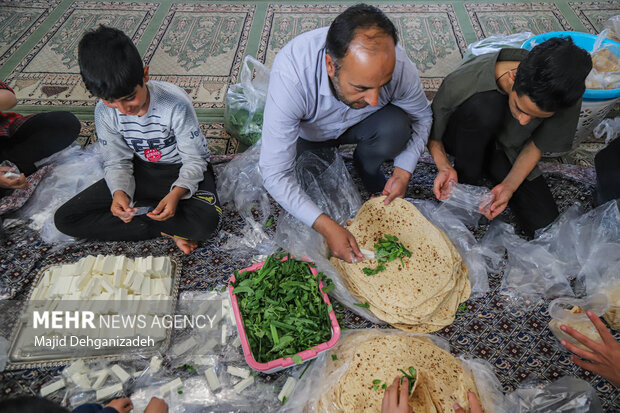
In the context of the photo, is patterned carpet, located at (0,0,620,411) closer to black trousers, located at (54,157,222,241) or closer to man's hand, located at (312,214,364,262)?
black trousers, located at (54,157,222,241)

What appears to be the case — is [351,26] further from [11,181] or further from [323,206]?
[11,181]

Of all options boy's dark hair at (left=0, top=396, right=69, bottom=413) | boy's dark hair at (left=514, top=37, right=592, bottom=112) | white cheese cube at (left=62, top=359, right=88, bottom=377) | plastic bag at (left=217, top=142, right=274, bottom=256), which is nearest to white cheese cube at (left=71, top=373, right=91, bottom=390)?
white cheese cube at (left=62, top=359, right=88, bottom=377)

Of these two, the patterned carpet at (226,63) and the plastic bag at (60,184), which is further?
the plastic bag at (60,184)

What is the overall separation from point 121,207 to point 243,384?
87cm

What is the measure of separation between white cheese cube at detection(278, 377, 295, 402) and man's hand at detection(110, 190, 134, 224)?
93 cm

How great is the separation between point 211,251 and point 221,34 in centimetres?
196

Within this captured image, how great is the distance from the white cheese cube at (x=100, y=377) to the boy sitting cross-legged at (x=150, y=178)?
56 cm

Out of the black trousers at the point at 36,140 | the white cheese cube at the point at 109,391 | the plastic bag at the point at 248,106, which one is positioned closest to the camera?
the white cheese cube at the point at 109,391

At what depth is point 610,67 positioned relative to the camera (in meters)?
1.97

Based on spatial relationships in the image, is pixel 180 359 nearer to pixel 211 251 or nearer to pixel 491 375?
pixel 211 251

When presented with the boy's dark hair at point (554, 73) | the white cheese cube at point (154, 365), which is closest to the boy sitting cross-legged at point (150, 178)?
the white cheese cube at point (154, 365)

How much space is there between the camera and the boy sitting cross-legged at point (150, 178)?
168 centimetres

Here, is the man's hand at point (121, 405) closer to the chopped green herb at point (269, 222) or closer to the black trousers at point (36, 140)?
the chopped green herb at point (269, 222)

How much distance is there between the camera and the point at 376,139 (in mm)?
1786
